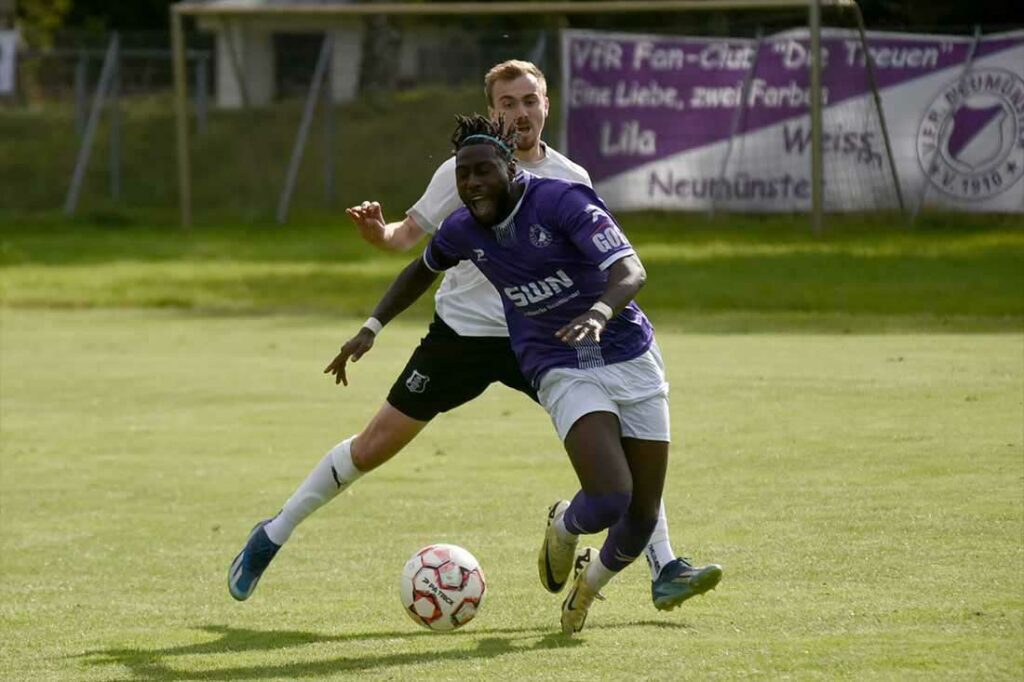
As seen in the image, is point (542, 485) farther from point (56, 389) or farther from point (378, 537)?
→ point (56, 389)

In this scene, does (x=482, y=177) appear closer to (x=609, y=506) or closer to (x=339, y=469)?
(x=609, y=506)

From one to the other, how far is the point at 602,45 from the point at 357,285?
20.4ft

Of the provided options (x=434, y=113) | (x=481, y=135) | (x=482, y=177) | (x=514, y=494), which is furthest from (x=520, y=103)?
(x=434, y=113)

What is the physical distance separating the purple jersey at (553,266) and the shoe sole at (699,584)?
82 cm

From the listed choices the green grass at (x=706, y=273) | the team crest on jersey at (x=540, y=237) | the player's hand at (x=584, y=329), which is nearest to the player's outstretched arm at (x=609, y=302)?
the player's hand at (x=584, y=329)

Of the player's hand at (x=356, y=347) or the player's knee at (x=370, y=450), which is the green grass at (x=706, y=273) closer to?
the player's knee at (x=370, y=450)

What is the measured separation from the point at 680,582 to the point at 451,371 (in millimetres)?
1413

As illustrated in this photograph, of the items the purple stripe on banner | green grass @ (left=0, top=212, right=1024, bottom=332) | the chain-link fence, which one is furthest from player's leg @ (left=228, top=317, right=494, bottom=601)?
the purple stripe on banner

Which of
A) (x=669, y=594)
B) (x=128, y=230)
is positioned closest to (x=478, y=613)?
(x=669, y=594)

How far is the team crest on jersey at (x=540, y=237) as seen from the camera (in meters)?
6.67

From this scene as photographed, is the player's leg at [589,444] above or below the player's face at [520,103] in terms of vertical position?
below

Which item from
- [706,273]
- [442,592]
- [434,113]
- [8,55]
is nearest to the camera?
[442,592]

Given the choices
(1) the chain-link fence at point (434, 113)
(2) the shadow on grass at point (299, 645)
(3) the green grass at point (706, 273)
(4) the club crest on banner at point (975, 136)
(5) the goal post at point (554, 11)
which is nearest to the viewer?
(2) the shadow on grass at point (299, 645)

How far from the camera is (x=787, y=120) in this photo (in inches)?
977
